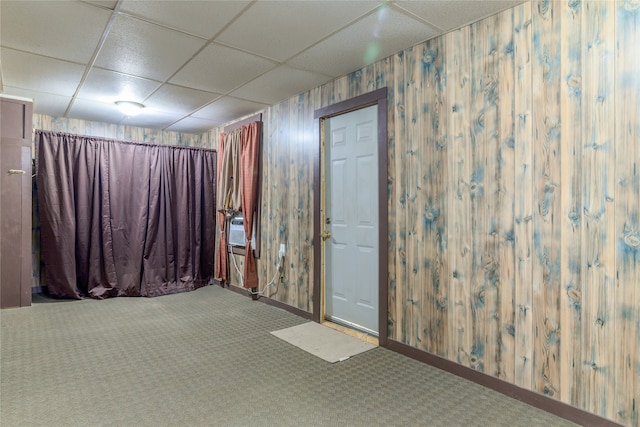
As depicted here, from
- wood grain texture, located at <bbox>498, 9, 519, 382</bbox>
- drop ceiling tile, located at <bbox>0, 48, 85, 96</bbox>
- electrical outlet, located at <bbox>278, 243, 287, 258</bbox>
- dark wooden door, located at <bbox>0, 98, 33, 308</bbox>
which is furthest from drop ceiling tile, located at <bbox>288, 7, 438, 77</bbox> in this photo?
dark wooden door, located at <bbox>0, 98, 33, 308</bbox>

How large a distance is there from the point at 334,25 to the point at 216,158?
3.60 metres

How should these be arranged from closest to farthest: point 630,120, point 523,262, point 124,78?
point 630,120 < point 523,262 < point 124,78

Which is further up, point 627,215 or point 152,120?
point 152,120

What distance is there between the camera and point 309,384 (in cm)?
235

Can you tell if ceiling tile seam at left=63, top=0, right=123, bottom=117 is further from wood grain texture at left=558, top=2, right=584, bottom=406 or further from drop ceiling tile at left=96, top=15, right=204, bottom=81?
wood grain texture at left=558, top=2, right=584, bottom=406

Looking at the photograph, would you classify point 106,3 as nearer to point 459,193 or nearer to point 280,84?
point 280,84

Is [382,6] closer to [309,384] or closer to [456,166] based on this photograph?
[456,166]

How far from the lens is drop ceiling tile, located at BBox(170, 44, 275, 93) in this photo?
9.59ft

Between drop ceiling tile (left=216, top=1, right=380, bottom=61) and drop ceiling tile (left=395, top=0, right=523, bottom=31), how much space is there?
272 mm

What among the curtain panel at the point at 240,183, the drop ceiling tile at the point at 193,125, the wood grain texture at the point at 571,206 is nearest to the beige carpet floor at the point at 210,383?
the wood grain texture at the point at 571,206

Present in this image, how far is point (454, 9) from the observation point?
7.32 ft

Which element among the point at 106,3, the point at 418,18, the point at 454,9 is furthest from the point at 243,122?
the point at 454,9

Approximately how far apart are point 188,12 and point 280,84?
4.56 ft

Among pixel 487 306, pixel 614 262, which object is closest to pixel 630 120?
pixel 614 262
